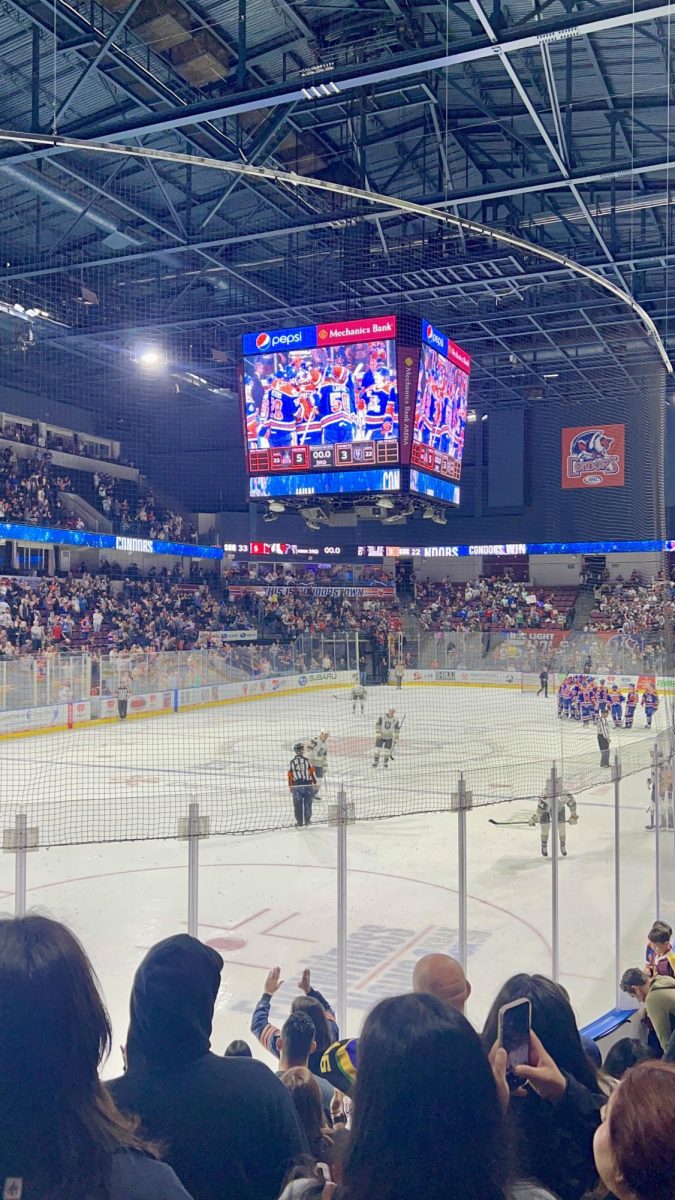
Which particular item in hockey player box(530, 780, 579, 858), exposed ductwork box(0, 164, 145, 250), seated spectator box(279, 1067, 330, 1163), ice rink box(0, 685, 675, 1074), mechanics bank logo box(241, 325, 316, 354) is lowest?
ice rink box(0, 685, 675, 1074)

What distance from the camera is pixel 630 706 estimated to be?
51.9 ft

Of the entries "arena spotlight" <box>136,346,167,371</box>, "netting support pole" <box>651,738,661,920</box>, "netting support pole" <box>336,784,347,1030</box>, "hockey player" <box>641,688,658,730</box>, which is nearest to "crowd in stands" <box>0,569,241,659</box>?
"arena spotlight" <box>136,346,167,371</box>

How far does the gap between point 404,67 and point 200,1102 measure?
9.00 m

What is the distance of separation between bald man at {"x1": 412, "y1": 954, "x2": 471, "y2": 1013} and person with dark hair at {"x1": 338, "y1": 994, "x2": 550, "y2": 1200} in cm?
82

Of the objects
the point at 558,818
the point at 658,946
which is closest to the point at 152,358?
the point at 558,818

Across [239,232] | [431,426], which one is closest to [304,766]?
[431,426]

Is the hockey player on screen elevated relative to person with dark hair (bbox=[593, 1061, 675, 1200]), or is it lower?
elevated

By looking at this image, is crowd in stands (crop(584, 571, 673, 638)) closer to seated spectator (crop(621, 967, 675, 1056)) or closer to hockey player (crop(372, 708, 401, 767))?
hockey player (crop(372, 708, 401, 767))

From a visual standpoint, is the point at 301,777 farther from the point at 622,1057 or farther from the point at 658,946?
the point at 622,1057

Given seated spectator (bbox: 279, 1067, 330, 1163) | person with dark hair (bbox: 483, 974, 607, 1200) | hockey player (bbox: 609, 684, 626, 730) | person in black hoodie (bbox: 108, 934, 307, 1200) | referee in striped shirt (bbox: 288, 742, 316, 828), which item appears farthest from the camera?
hockey player (bbox: 609, 684, 626, 730)

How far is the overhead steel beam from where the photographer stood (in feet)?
23.7

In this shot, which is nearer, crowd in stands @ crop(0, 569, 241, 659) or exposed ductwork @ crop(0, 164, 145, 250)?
exposed ductwork @ crop(0, 164, 145, 250)

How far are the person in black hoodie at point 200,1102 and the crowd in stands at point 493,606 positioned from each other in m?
23.0

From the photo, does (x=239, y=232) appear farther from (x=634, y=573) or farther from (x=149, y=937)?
(x=634, y=573)
